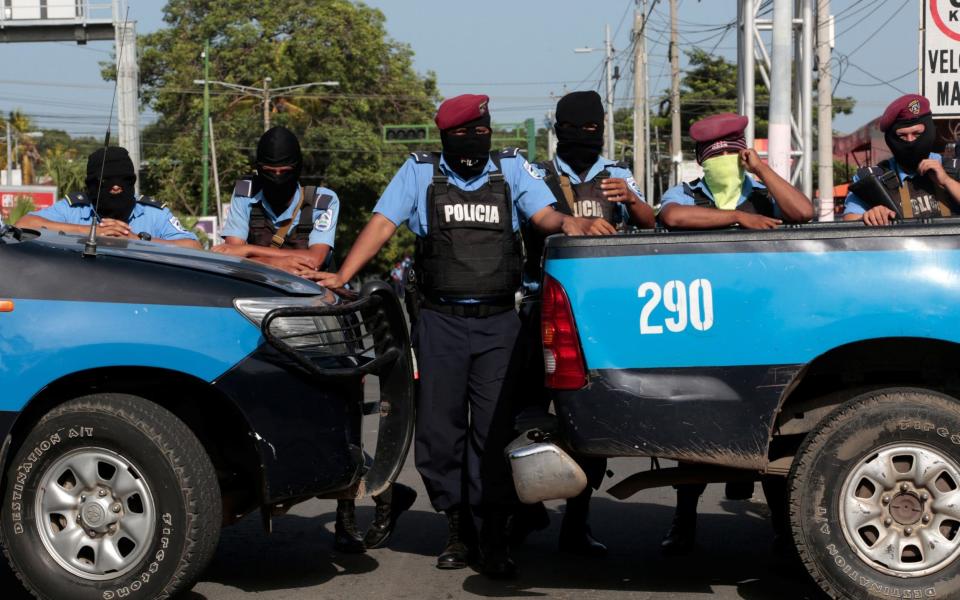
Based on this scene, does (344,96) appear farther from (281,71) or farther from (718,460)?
(718,460)

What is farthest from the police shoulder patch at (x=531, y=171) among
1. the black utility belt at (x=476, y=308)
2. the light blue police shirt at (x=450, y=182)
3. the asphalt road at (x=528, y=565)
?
the asphalt road at (x=528, y=565)

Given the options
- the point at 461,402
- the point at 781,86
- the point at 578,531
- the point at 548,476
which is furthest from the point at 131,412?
the point at 781,86

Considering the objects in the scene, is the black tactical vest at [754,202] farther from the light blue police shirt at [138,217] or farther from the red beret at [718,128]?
the light blue police shirt at [138,217]

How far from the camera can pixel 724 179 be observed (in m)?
6.00

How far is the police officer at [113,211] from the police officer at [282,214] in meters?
0.25

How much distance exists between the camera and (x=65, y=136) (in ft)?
383

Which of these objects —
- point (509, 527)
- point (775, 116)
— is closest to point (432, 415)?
point (509, 527)

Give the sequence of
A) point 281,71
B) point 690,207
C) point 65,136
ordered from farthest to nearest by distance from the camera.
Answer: point 65,136 < point 281,71 < point 690,207

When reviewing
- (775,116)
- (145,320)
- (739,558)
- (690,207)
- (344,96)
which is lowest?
(739,558)

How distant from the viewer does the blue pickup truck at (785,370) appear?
4617mm

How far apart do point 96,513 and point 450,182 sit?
2159 mm

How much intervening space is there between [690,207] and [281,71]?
47.2 metres

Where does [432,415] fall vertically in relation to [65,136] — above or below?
below

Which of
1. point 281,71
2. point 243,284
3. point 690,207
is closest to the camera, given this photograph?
point 243,284
